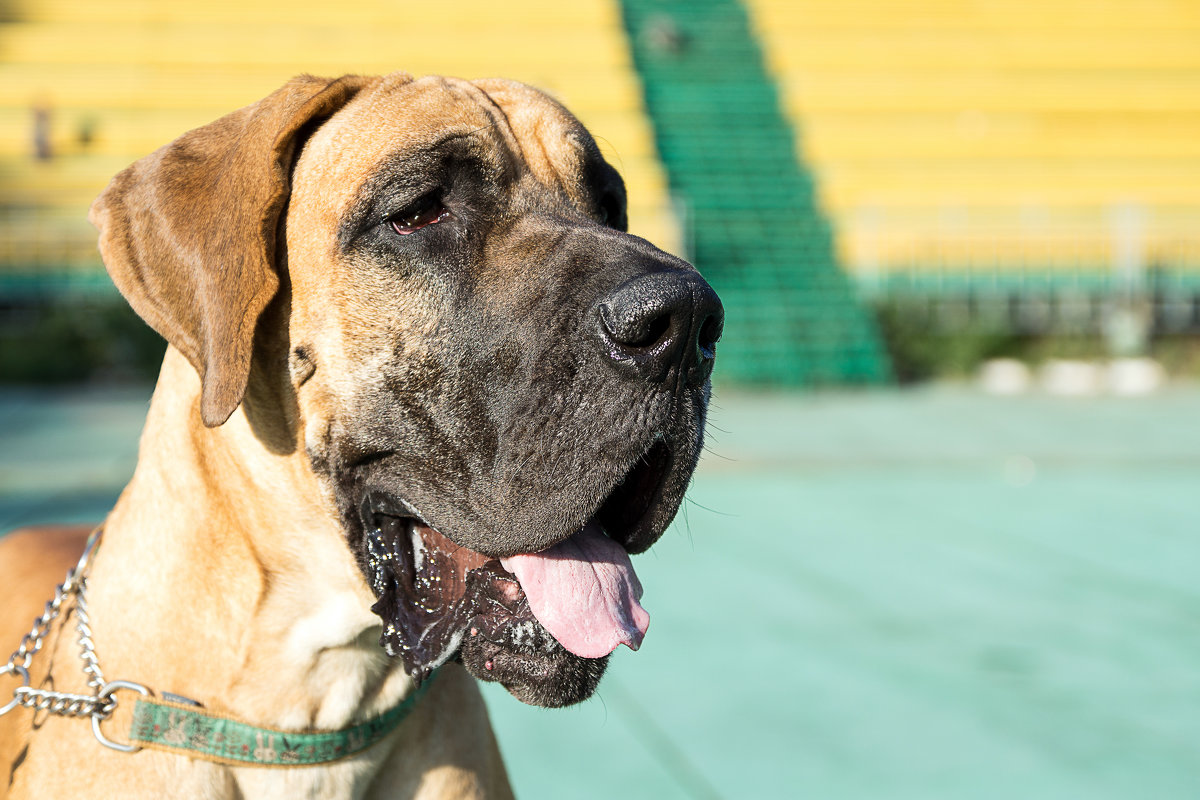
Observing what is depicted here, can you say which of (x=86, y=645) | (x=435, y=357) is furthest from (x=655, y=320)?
(x=86, y=645)

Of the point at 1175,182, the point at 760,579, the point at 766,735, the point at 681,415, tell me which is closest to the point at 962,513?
the point at 760,579

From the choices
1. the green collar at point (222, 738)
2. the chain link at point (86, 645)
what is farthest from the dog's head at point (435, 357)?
the chain link at point (86, 645)

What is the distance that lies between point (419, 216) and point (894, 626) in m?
3.77

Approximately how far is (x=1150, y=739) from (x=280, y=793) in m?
3.02

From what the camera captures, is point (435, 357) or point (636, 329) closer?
point (636, 329)

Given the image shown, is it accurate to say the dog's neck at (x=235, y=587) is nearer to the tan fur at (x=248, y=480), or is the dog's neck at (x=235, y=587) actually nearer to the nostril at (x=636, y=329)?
the tan fur at (x=248, y=480)

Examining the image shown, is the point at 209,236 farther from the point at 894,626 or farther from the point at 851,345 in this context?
the point at 851,345

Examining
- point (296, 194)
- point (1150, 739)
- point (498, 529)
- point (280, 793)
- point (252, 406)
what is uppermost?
point (296, 194)

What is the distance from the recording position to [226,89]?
1812cm

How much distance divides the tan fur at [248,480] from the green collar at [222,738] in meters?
0.02

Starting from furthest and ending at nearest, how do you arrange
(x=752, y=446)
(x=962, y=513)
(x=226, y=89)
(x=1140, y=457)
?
(x=226, y=89) < (x=752, y=446) < (x=1140, y=457) < (x=962, y=513)

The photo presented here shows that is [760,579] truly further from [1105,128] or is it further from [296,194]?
[1105,128]

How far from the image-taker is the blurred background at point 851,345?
14.0ft

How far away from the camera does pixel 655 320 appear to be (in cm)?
195
